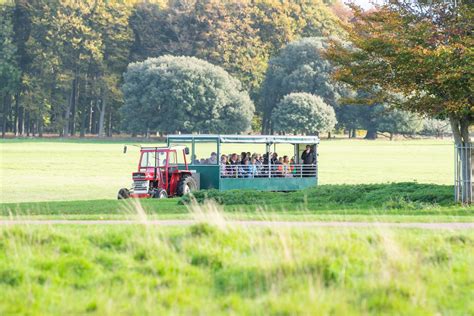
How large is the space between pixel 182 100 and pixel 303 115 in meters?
13.9

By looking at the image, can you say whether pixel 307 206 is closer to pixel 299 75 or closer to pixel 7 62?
pixel 299 75

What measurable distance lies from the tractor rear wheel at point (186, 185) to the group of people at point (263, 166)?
1439 millimetres

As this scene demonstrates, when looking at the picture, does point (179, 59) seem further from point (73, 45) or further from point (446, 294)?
point (446, 294)

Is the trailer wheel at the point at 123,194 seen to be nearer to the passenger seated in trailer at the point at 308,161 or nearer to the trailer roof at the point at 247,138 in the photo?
the trailer roof at the point at 247,138

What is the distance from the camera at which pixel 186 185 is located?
35.2 m

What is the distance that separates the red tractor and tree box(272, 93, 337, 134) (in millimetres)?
74727

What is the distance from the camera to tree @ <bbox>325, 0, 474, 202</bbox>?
82.2 feet

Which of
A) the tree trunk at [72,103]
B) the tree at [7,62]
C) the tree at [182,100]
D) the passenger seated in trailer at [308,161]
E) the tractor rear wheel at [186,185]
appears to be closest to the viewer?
the tractor rear wheel at [186,185]

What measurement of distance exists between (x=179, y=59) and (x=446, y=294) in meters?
99.1

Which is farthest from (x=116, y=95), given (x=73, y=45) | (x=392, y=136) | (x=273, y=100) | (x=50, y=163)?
(x=50, y=163)

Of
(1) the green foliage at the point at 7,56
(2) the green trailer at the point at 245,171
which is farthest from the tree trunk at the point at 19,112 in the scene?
(2) the green trailer at the point at 245,171

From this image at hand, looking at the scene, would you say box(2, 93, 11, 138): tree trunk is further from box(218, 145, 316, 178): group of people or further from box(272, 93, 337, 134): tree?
box(218, 145, 316, 178): group of people

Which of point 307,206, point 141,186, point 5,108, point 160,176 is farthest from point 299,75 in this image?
point 307,206

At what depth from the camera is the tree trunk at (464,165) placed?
26.1 m
